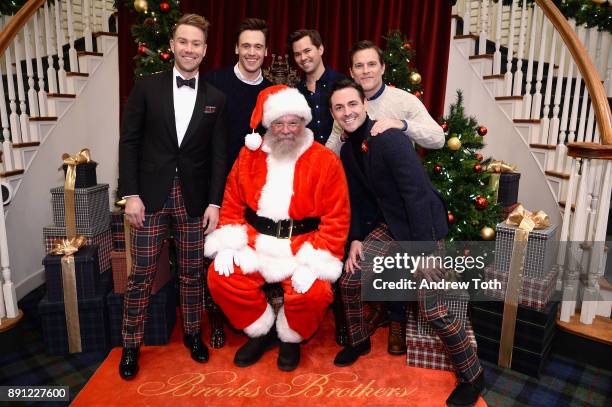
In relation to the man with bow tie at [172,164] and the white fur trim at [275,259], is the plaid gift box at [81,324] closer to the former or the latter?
the man with bow tie at [172,164]

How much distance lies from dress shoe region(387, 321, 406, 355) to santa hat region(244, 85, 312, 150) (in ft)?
4.37

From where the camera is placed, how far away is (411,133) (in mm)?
2342

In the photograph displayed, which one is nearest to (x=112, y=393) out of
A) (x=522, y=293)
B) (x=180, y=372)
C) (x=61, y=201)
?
(x=180, y=372)

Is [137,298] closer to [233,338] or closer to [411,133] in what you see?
[233,338]

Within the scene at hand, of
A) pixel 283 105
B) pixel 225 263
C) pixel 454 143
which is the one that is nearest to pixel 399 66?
pixel 454 143

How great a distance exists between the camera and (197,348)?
2.45 meters

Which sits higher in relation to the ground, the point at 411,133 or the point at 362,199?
the point at 411,133

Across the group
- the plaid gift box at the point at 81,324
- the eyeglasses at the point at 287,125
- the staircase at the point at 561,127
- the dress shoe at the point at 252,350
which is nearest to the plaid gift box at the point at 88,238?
the plaid gift box at the point at 81,324

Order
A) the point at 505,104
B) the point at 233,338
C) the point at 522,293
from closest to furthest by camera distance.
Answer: the point at 522,293 → the point at 233,338 → the point at 505,104

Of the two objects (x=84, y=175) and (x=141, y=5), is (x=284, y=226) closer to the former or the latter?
(x=84, y=175)

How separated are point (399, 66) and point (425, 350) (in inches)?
82.5

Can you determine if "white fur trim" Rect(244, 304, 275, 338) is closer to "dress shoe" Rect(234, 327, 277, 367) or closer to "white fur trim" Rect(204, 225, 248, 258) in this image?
"dress shoe" Rect(234, 327, 277, 367)

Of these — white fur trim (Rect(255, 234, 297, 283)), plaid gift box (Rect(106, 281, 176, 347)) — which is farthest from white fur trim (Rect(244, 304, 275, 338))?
plaid gift box (Rect(106, 281, 176, 347))

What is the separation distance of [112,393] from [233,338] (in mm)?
752
